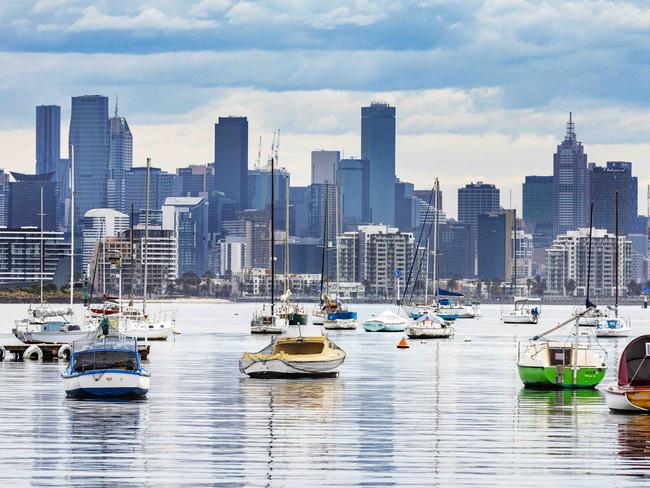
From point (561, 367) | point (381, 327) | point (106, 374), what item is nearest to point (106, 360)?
point (106, 374)

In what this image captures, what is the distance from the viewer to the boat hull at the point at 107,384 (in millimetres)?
58438

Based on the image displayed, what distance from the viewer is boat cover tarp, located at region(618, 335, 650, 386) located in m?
53.4

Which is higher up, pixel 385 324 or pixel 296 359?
pixel 296 359

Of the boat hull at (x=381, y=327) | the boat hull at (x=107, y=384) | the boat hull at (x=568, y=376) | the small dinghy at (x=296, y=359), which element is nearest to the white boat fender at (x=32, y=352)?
the small dinghy at (x=296, y=359)

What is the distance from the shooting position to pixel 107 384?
58500 millimetres

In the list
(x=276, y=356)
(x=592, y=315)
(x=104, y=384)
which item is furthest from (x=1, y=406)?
(x=592, y=315)

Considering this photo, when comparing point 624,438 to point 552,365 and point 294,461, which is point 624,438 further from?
point 552,365

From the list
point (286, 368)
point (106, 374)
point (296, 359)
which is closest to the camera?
point (106, 374)

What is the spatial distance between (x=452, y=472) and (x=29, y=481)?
9.55m

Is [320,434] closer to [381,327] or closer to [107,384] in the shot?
[107,384]

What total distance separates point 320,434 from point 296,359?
25.5 meters

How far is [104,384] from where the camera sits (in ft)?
192

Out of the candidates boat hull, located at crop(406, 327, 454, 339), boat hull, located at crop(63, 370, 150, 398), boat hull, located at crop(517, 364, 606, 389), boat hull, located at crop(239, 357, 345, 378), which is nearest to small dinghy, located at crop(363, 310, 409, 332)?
boat hull, located at crop(406, 327, 454, 339)

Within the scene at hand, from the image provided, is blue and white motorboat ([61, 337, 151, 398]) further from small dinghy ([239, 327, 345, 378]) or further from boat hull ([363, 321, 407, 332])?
boat hull ([363, 321, 407, 332])
